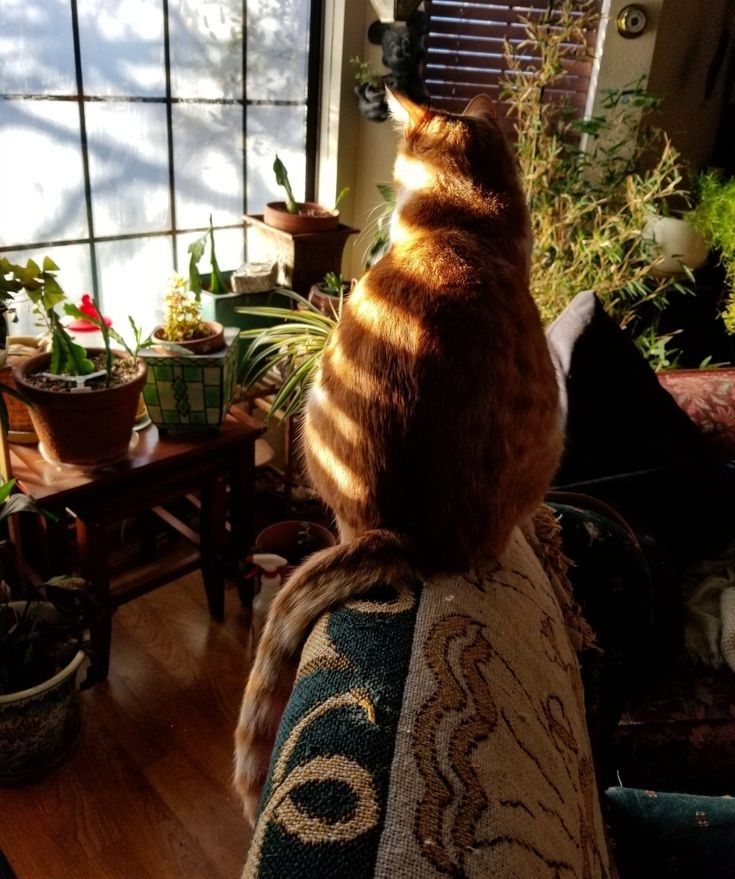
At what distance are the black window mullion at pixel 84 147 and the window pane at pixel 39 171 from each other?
0.04 ft

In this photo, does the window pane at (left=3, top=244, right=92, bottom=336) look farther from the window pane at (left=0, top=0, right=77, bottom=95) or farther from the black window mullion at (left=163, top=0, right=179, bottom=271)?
the window pane at (left=0, top=0, right=77, bottom=95)

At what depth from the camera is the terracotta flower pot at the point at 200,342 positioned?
1.65 m

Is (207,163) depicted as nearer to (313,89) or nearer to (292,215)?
→ (292,215)

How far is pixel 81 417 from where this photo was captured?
1.44 m

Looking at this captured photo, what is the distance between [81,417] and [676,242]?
187 cm

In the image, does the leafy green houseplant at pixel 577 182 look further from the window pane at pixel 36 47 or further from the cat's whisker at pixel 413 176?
the window pane at pixel 36 47

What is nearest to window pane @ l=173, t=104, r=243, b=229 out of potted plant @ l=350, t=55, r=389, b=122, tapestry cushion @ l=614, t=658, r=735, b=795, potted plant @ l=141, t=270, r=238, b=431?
potted plant @ l=350, t=55, r=389, b=122

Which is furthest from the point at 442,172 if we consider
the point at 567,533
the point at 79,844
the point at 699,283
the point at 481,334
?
the point at 699,283

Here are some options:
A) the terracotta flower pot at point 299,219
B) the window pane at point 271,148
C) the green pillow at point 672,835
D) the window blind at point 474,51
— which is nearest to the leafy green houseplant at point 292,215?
the terracotta flower pot at point 299,219

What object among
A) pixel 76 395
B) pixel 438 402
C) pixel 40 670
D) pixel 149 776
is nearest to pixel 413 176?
pixel 438 402

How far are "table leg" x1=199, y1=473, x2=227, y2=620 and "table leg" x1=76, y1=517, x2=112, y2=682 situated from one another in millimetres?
281

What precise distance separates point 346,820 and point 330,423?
57 cm

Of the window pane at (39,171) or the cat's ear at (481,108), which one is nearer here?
the cat's ear at (481,108)

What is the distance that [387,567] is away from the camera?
0.84 meters
